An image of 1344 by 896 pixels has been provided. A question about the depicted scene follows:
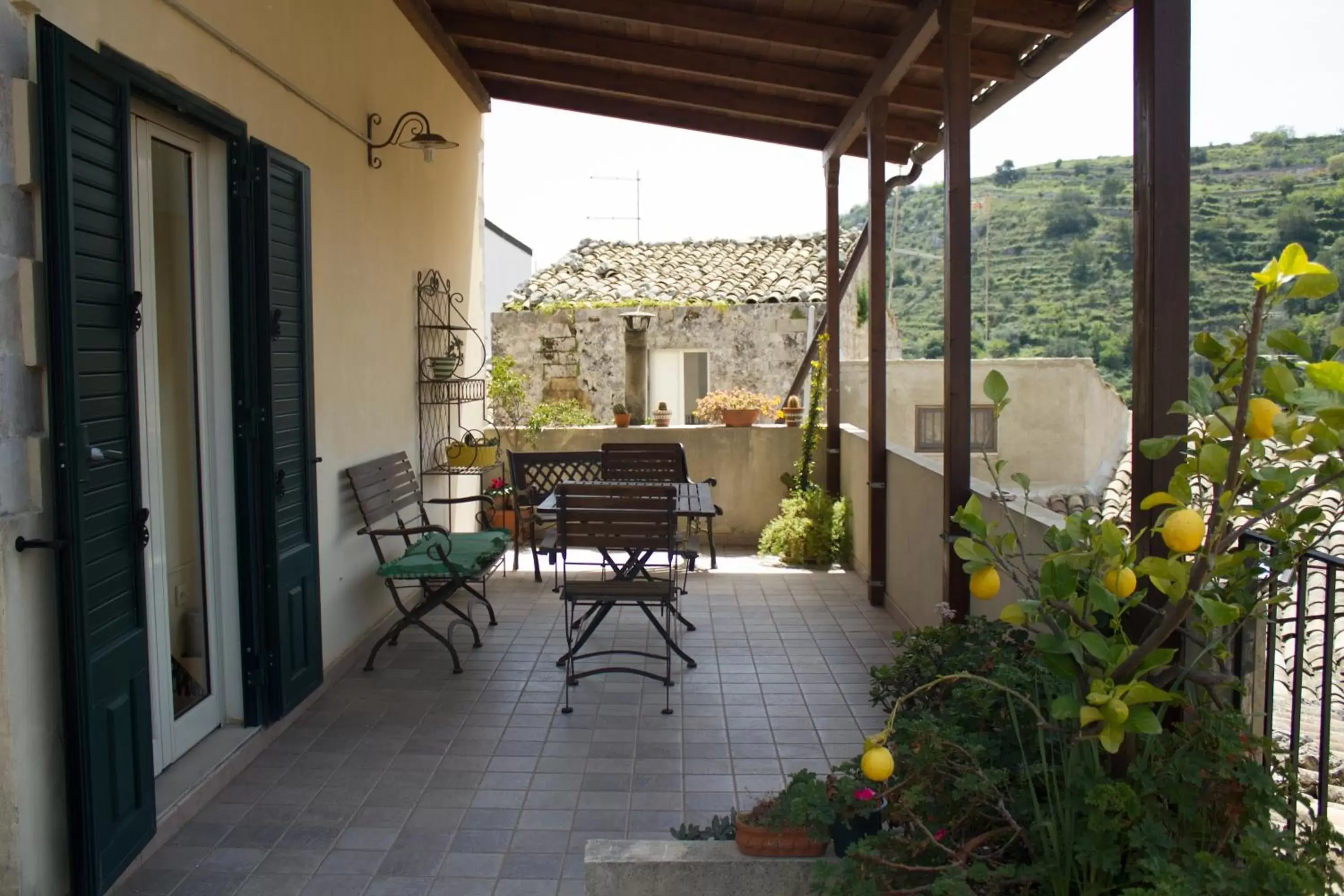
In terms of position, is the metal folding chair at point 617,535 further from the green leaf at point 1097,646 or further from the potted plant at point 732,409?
the potted plant at point 732,409

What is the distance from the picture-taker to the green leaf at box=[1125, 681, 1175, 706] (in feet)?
5.66

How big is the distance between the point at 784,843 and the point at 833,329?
6.03m

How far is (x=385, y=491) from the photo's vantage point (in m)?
5.41

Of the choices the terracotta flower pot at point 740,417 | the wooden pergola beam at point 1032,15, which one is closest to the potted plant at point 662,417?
the terracotta flower pot at point 740,417

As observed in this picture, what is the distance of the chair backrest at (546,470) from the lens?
7277 mm

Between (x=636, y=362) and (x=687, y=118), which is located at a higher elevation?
(x=687, y=118)

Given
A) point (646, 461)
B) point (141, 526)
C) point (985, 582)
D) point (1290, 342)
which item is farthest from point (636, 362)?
point (1290, 342)

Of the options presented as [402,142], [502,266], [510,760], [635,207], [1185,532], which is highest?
[635,207]

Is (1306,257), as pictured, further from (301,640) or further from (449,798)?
(301,640)

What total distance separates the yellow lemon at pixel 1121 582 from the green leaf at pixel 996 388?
0.36m

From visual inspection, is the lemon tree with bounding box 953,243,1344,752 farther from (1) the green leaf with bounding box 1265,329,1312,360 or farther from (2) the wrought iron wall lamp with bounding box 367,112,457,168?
(2) the wrought iron wall lamp with bounding box 367,112,457,168

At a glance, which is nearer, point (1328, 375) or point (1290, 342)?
point (1328, 375)

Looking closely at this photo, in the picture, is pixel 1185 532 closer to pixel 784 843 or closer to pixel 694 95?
pixel 784 843

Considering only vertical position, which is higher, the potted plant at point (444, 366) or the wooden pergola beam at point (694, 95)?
the wooden pergola beam at point (694, 95)
